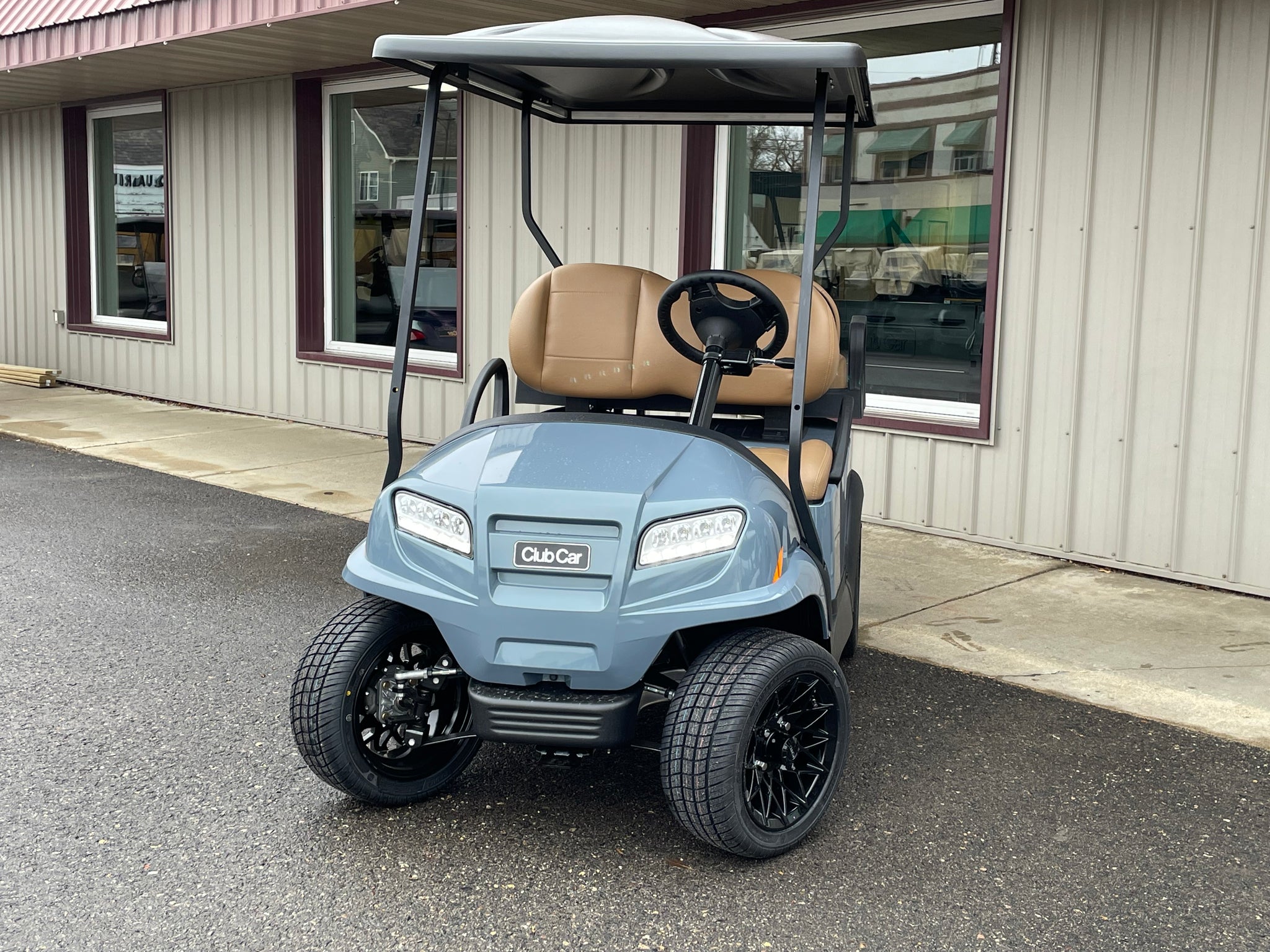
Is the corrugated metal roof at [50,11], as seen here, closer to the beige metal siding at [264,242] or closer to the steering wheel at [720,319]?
the beige metal siding at [264,242]

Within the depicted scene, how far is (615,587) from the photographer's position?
120 inches

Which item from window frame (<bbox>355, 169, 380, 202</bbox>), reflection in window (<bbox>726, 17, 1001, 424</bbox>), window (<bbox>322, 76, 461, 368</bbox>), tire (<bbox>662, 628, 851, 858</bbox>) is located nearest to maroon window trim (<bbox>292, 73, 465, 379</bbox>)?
window (<bbox>322, 76, 461, 368</bbox>)

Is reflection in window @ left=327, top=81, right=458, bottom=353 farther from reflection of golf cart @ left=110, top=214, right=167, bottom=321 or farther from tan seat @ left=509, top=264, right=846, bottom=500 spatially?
tan seat @ left=509, top=264, right=846, bottom=500

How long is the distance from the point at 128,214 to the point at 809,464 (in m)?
9.95

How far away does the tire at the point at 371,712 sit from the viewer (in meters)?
3.19

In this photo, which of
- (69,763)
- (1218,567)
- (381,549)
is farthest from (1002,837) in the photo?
(1218,567)

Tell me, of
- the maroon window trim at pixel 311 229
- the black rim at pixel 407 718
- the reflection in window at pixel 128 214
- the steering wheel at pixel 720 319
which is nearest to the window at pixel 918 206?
the steering wheel at pixel 720 319

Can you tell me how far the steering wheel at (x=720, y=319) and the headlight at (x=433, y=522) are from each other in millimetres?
1023

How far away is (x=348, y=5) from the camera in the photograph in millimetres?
7320

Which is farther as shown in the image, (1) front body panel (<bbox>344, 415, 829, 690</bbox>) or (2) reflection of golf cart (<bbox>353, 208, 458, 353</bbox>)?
(2) reflection of golf cart (<bbox>353, 208, 458, 353</bbox>)

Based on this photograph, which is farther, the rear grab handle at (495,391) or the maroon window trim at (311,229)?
the maroon window trim at (311,229)

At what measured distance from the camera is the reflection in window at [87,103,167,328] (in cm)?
1166

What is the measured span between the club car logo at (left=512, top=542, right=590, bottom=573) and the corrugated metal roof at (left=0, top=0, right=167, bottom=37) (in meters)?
7.22

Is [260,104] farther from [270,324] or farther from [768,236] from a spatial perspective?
[768,236]
